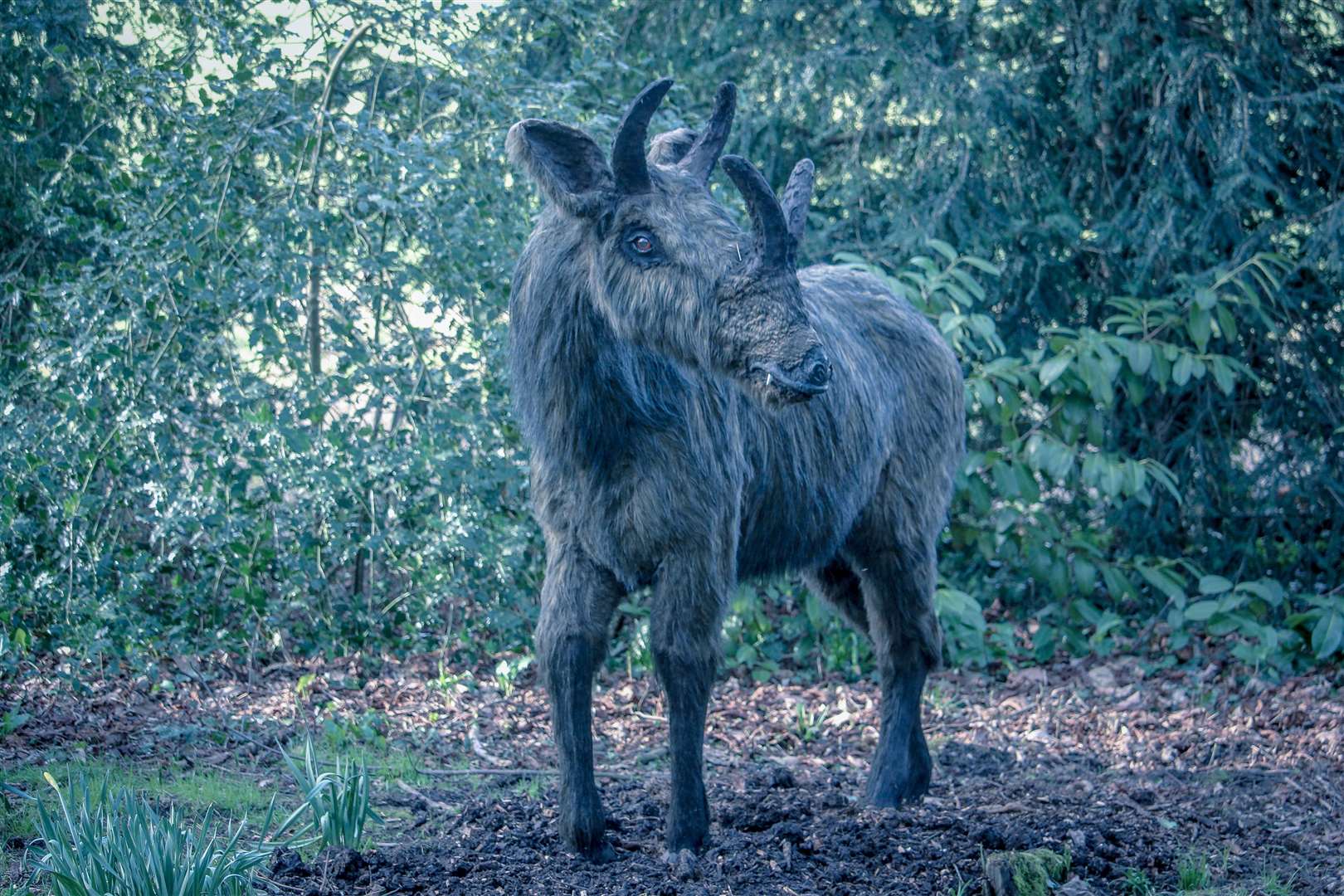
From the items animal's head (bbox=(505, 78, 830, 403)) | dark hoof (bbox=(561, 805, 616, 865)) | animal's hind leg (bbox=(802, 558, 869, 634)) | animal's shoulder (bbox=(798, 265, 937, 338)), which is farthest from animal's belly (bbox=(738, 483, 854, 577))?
dark hoof (bbox=(561, 805, 616, 865))

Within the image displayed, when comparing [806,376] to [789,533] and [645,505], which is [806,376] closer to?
[645,505]

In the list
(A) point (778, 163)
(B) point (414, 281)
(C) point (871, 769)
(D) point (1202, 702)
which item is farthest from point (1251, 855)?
(A) point (778, 163)

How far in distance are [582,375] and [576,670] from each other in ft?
3.19

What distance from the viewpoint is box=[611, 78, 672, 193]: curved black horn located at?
13.1ft

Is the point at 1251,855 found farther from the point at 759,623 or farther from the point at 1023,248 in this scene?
the point at 1023,248

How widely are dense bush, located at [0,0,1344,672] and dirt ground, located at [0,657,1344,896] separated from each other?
15.1 inches

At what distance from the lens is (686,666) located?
4.29m

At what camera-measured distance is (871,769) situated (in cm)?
549

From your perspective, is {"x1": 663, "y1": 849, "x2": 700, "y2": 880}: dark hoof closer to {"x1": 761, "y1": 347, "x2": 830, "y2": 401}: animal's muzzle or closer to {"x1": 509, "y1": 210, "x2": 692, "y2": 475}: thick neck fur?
{"x1": 509, "y1": 210, "x2": 692, "y2": 475}: thick neck fur

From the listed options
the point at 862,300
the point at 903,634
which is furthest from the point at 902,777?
the point at 862,300

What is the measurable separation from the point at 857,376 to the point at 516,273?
1.53 metres

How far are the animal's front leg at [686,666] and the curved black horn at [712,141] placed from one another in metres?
1.36

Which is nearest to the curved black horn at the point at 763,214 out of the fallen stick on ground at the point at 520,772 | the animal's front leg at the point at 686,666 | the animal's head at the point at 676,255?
the animal's head at the point at 676,255

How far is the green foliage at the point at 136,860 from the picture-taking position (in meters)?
3.34
